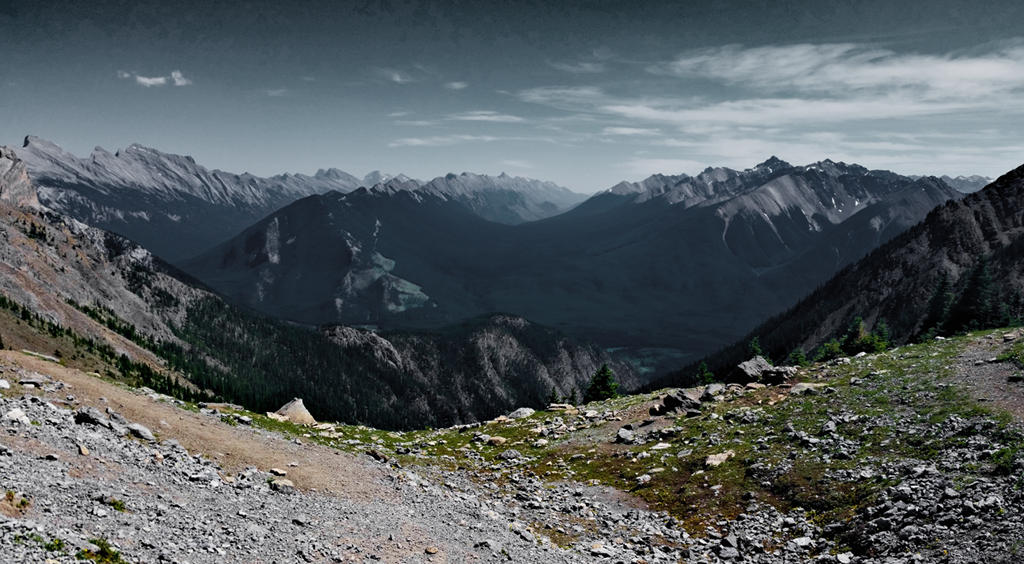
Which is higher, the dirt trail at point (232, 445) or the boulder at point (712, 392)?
the dirt trail at point (232, 445)

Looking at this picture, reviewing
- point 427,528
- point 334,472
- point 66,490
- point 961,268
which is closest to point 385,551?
point 427,528

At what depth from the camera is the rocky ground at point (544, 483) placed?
59.9ft

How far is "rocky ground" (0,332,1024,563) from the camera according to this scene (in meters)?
18.3

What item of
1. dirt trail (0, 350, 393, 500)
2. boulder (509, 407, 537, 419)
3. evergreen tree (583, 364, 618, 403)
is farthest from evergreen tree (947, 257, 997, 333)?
dirt trail (0, 350, 393, 500)

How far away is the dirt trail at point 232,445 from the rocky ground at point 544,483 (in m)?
0.16

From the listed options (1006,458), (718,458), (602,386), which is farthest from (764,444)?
(602,386)

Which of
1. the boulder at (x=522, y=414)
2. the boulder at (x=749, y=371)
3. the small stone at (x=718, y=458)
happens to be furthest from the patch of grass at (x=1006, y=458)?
the boulder at (x=522, y=414)

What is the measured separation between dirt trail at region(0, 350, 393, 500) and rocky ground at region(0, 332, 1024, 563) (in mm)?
164

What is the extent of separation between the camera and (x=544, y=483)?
1275 inches

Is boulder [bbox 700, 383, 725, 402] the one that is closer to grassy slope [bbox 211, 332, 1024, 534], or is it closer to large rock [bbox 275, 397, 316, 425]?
grassy slope [bbox 211, 332, 1024, 534]

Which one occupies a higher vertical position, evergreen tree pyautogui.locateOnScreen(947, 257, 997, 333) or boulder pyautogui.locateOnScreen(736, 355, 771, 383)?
evergreen tree pyautogui.locateOnScreen(947, 257, 997, 333)

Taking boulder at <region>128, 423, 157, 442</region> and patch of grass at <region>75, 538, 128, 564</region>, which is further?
boulder at <region>128, 423, 157, 442</region>

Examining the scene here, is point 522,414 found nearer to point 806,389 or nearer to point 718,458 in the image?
point 718,458

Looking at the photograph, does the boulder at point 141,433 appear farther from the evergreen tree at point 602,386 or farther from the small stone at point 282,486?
the evergreen tree at point 602,386
